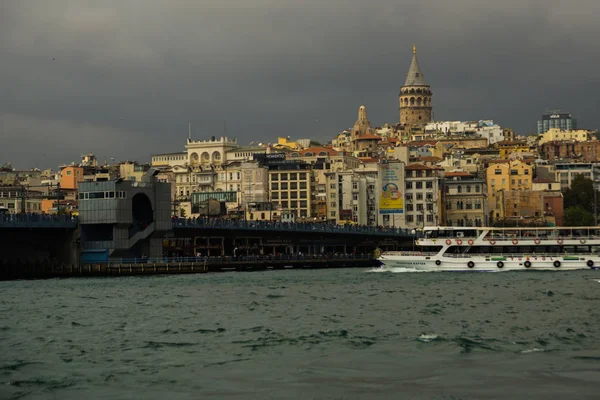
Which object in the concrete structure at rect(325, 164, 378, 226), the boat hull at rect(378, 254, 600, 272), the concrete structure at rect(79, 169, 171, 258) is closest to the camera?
the boat hull at rect(378, 254, 600, 272)

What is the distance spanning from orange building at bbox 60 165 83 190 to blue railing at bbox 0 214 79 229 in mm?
66624

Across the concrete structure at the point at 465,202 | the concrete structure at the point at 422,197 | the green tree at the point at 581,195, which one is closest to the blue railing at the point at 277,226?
the concrete structure at the point at 422,197

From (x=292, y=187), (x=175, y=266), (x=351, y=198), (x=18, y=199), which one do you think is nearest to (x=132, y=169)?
(x=18, y=199)

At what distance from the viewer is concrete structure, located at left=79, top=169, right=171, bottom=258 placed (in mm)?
94312

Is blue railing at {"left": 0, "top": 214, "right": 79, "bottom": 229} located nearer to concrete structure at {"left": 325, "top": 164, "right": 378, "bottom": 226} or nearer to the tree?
concrete structure at {"left": 325, "top": 164, "right": 378, "bottom": 226}

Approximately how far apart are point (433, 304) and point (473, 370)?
2174cm

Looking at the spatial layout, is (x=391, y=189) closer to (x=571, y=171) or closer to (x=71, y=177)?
(x=571, y=171)

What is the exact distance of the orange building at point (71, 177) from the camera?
162 meters

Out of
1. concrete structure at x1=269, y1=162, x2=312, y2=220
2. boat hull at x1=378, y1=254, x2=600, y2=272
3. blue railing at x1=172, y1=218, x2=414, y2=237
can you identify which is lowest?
boat hull at x1=378, y1=254, x2=600, y2=272

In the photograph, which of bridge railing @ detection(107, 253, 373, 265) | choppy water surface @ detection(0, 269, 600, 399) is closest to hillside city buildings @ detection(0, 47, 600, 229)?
bridge railing @ detection(107, 253, 373, 265)

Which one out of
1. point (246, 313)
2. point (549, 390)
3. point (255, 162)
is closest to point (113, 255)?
point (246, 313)

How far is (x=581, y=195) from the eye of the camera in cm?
15500

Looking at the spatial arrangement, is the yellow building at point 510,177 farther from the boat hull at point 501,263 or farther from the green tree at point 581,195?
the boat hull at point 501,263

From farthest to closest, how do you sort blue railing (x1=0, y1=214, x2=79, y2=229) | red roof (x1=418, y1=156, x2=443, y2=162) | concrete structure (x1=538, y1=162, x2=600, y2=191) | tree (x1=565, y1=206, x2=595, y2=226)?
1. red roof (x1=418, y1=156, x2=443, y2=162)
2. concrete structure (x1=538, y1=162, x2=600, y2=191)
3. tree (x1=565, y1=206, x2=595, y2=226)
4. blue railing (x1=0, y1=214, x2=79, y2=229)
